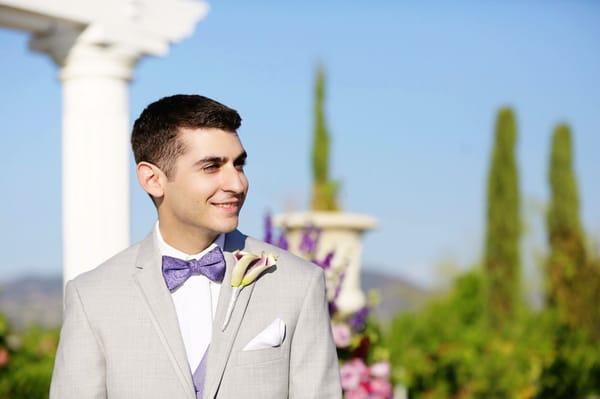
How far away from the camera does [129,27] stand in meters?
5.99

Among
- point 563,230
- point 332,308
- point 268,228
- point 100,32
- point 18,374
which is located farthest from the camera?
point 563,230

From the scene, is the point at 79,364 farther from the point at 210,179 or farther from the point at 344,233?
the point at 344,233

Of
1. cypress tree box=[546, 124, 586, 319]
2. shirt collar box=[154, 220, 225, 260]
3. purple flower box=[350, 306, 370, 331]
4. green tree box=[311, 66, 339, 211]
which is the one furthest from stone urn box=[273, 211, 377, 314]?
cypress tree box=[546, 124, 586, 319]

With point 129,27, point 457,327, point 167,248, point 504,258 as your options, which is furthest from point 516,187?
point 167,248

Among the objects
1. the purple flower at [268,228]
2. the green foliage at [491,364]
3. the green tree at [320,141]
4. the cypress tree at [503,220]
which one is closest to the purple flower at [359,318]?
the purple flower at [268,228]

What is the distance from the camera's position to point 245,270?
252 cm

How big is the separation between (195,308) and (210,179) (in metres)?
0.38

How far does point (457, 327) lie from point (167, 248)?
1714cm

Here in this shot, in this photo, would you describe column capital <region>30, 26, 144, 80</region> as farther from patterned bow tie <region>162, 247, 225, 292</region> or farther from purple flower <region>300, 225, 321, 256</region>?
patterned bow tie <region>162, 247, 225, 292</region>

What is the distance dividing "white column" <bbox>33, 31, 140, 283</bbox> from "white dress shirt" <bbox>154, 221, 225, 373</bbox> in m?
3.39

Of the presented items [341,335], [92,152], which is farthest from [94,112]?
[341,335]

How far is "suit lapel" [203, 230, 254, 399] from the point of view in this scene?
2369mm

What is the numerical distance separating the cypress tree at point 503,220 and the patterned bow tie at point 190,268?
18.1 meters

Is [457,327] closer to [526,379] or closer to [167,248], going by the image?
[526,379]
